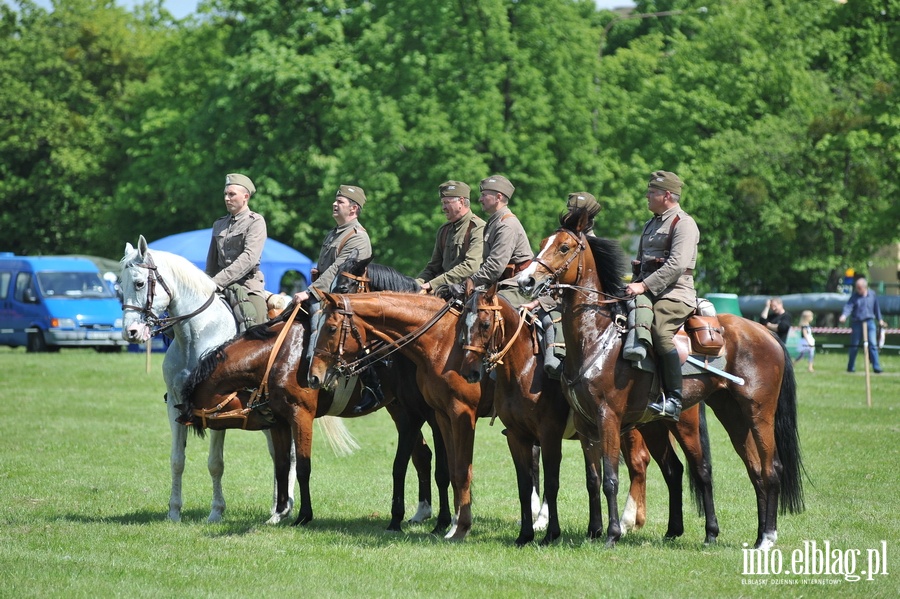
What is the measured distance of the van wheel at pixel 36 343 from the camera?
3484cm

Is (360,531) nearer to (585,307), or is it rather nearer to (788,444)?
(585,307)

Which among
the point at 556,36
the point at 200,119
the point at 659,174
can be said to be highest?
the point at 556,36

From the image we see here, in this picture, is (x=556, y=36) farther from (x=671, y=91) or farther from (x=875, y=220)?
(x=875, y=220)

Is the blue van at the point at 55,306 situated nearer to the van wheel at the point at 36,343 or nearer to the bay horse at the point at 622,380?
the van wheel at the point at 36,343

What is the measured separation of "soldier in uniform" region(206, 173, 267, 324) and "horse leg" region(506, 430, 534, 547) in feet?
10.6

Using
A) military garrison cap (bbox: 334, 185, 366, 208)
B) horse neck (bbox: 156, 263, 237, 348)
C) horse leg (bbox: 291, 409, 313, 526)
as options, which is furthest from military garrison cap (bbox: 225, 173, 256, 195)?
horse leg (bbox: 291, 409, 313, 526)

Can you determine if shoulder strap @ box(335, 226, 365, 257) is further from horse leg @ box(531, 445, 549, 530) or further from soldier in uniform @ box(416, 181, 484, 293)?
horse leg @ box(531, 445, 549, 530)

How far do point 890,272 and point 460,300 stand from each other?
49.9 m

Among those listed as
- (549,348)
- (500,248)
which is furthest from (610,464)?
(500,248)

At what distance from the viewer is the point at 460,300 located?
10.1m

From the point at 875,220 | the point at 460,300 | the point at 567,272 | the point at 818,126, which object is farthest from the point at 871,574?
the point at 818,126

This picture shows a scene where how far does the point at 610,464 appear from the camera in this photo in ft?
30.8

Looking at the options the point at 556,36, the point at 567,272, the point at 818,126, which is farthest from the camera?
the point at 818,126

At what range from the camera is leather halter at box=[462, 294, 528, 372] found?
962 centimetres
